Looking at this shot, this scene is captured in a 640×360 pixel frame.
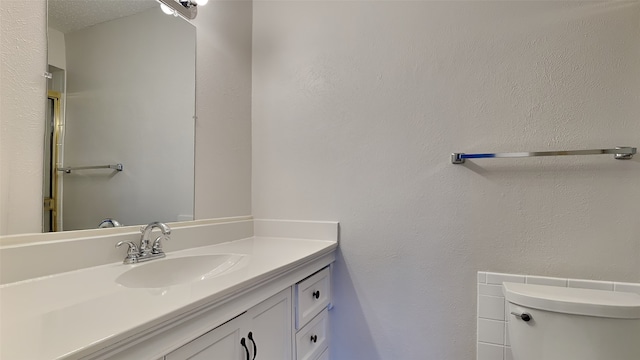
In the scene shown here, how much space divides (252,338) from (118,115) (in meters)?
0.86

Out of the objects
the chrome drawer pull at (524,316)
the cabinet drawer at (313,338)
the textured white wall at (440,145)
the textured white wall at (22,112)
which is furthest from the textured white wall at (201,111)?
the chrome drawer pull at (524,316)

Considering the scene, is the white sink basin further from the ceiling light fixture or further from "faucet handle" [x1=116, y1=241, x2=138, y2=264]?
the ceiling light fixture

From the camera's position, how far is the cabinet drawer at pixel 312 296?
1194 mm

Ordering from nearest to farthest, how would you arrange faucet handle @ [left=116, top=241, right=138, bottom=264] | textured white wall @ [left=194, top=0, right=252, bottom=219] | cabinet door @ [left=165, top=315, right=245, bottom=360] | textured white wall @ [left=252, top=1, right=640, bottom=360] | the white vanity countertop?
the white vanity countertop, cabinet door @ [left=165, top=315, right=245, bottom=360], faucet handle @ [left=116, top=241, right=138, bottom=264], textured white wall @ [left=252, top=1, right=640, bottom=360], textured white wall @ [left=194, top=0, right=252, bottom=219]

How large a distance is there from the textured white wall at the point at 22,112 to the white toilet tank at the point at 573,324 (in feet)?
5.00

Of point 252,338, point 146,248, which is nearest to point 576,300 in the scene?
point 252,338

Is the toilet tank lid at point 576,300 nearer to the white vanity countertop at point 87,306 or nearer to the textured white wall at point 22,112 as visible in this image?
the white vanity countertop at point 87,306

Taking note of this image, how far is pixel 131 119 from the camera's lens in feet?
3.71

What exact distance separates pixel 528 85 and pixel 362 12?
801 mm

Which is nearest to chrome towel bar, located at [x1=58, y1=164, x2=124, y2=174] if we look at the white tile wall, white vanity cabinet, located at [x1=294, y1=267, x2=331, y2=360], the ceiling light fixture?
the ceiling light fixture

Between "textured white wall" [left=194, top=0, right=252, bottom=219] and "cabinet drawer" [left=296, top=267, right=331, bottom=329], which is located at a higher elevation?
"textured white wall" [left=194, top=0, right=252, bottom=219]

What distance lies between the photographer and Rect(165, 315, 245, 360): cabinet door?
2.31 feet

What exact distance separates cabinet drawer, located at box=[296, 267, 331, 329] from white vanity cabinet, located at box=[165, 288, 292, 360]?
0.22 feet

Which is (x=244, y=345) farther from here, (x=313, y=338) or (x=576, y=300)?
(x=576, y=300)
